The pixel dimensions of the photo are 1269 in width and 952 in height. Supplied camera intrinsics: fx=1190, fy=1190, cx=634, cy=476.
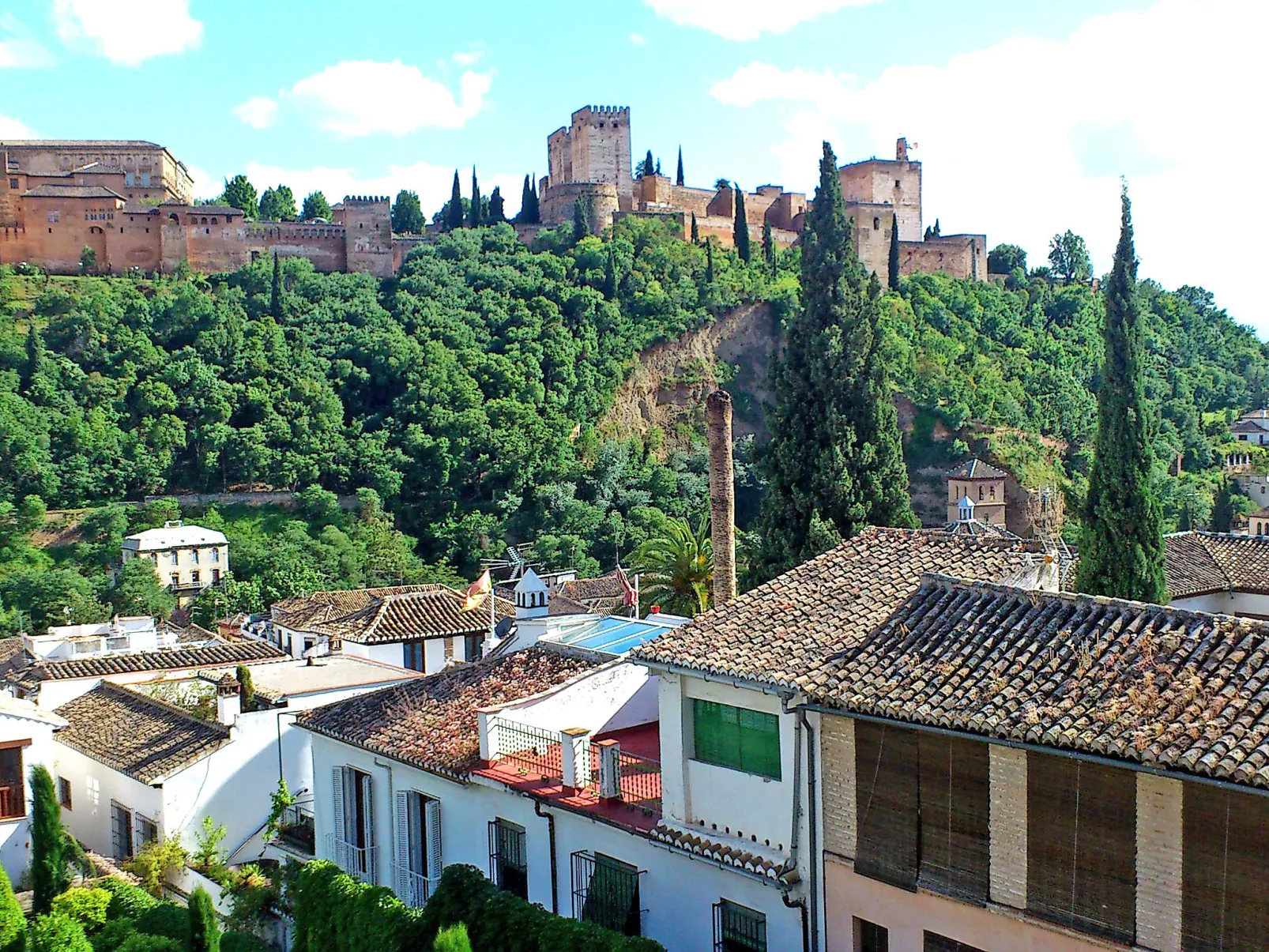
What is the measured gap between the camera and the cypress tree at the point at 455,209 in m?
90.1

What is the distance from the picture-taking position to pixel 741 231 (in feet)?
278

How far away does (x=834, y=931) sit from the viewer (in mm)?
9766

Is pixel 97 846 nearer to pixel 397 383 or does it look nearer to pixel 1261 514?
pixel 1261 514

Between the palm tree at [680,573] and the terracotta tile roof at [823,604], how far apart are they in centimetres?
1100

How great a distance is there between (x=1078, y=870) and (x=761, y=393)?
246ft

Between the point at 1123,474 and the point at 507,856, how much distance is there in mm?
12584

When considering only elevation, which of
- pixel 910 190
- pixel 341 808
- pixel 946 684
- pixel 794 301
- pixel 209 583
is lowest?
pixel 209 583

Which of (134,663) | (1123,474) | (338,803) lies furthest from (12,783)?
(1123,474)

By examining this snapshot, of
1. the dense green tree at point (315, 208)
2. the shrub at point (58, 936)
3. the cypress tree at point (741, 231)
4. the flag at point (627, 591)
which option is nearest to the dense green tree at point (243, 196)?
the dense green tree at point (315, 208)

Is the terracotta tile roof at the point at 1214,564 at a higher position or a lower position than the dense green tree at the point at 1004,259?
lower

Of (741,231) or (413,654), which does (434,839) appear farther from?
(741,231)

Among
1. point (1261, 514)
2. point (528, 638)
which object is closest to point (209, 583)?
point (528, 638)

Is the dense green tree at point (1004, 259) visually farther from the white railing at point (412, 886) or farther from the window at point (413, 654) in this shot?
the white railing at point (412, 886)

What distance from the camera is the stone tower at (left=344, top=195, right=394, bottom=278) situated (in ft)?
280
